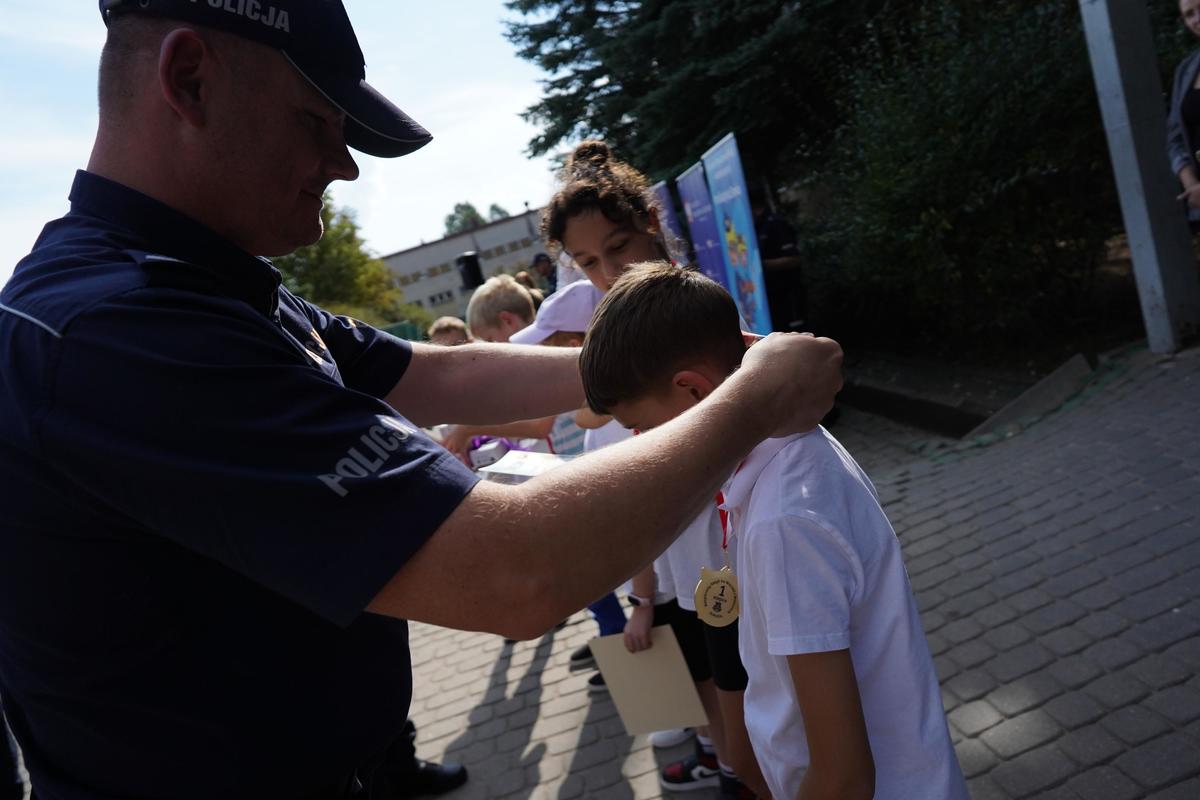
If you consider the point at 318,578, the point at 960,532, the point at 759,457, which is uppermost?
the point at 318,578

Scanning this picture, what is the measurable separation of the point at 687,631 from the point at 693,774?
65cm

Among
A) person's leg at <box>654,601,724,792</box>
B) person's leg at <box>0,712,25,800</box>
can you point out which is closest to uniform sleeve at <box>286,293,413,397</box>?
person's leg at <box>654,601,724,792</box>

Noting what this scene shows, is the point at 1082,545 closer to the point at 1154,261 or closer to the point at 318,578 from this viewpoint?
the point at 1154,261

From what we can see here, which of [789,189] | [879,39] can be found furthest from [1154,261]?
[789,189]

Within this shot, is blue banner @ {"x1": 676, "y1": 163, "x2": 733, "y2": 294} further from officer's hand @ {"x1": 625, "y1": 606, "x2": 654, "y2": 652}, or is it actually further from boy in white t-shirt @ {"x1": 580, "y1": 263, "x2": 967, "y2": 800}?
boy in white t-shirt @ {"x1": 580, "y1": 263, "x2": 967, "y2": 800}

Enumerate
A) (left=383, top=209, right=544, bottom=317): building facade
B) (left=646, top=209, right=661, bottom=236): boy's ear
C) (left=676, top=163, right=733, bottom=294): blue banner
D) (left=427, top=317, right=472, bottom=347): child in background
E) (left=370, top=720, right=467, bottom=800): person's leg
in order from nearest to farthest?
(left=646, top=209, right=661, bottom=236): boy's ear
(left=370, top=720, right=467, bottom=800): person's leg
(left=427, top=317, right=472, bottom=347): child in background
(left=676, top=163, right=733, bottom=294): blue banner
(left=383, top=209, right=544, bottom=317): building facade

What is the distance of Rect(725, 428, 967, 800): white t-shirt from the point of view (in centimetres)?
143

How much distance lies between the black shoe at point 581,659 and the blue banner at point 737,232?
2.27m

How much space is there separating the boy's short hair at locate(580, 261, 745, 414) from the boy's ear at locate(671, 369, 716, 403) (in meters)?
0.02

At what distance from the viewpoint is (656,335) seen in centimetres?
166

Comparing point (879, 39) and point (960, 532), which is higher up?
point (879, 39)

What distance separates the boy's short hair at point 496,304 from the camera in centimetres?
488

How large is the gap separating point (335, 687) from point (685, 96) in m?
10.4

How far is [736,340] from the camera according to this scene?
68.3 inches
